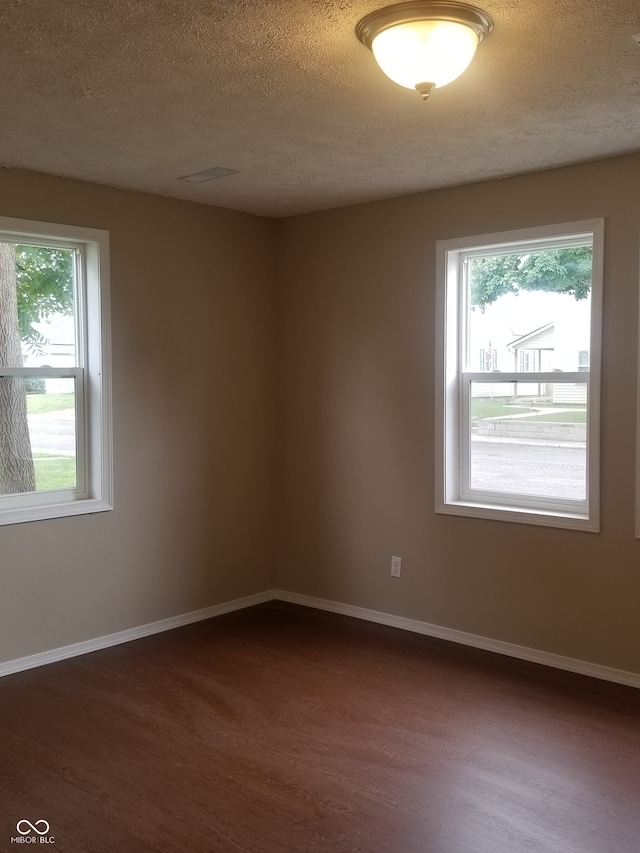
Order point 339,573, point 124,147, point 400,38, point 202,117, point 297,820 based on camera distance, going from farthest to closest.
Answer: point 339,573, point 124,147, point 202,117, point 297,820, point 400,38

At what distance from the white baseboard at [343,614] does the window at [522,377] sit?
2.23ft

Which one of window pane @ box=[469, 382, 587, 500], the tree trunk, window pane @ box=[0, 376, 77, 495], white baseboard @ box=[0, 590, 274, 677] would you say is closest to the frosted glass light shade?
window pane @ box=[469, 382, 587, 500]

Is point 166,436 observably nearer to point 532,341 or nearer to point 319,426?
point 319,426

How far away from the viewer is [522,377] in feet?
13.8

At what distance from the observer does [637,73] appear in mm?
2684

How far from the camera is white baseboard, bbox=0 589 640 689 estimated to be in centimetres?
392

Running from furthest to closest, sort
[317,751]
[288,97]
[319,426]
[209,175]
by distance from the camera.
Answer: [319,426] → [209,175] → [317,751] → [288,97]

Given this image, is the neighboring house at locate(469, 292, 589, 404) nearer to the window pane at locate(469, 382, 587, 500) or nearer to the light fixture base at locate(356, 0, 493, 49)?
the window pane at locate(469, 382, 587, 500)

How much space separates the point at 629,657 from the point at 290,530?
2239 mm

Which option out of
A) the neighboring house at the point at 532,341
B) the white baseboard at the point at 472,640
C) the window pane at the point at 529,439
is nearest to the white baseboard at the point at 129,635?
the white baseboard at the point at 472,640

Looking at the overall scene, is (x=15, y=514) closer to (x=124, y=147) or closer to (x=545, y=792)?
(x=124, y=147)

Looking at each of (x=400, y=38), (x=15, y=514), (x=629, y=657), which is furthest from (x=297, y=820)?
(x=400, y=38)

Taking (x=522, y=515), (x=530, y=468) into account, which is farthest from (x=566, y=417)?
(x=522, y=515)

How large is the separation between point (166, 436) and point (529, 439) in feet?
6.70
